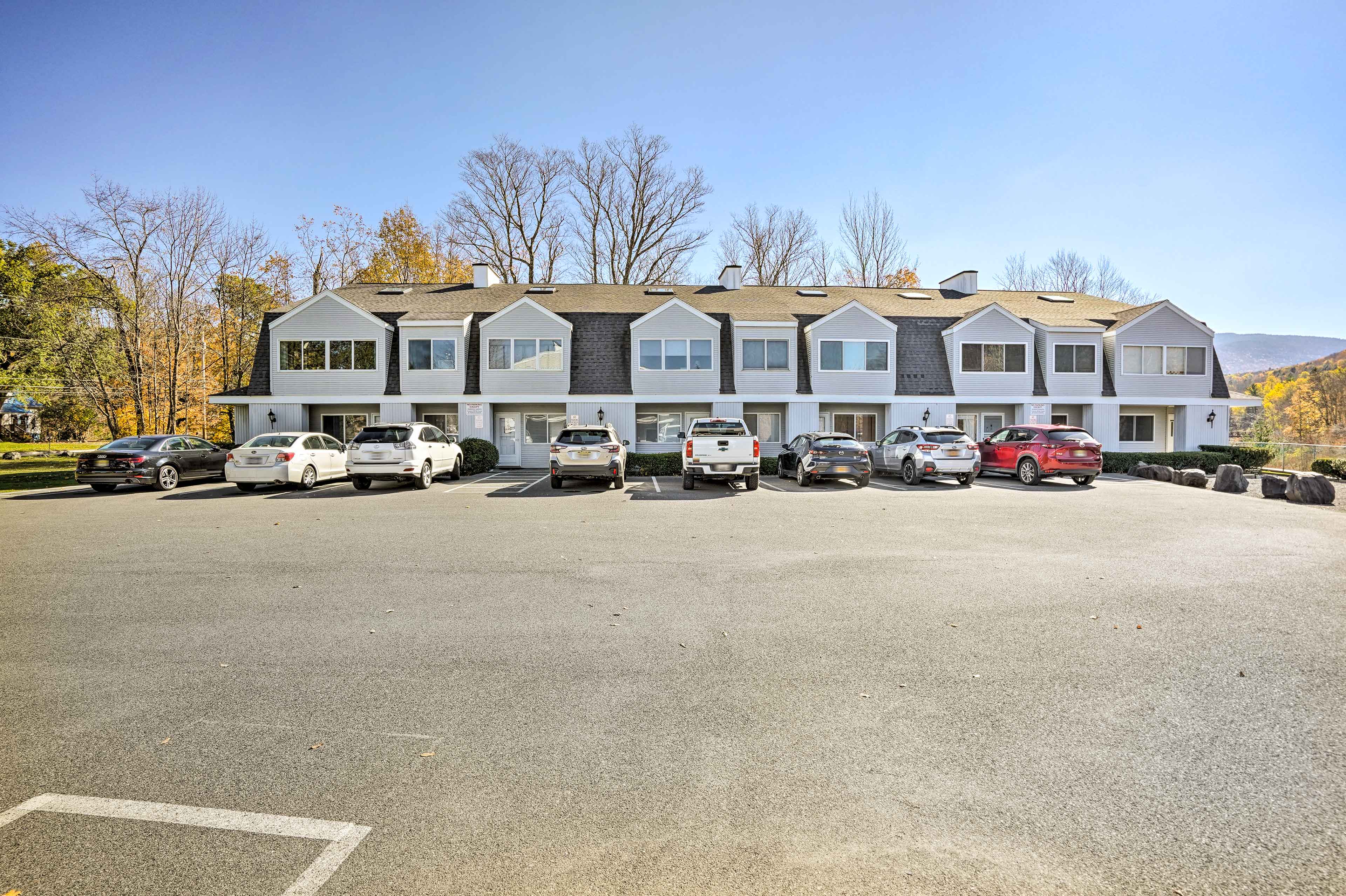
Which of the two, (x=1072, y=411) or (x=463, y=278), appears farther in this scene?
(x=463, y=278)

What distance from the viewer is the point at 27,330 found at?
35.7 meters

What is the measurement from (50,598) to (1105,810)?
8.99m

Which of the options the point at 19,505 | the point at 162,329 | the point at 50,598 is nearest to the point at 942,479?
the point at 50,598

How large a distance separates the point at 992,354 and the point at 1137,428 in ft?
25.6

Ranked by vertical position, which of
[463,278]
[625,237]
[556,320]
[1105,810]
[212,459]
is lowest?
[1105,810]

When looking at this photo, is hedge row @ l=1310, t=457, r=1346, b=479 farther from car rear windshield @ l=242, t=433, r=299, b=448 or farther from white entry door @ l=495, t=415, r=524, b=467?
car rear windshield @ l=242, t=433, r=299, b=448

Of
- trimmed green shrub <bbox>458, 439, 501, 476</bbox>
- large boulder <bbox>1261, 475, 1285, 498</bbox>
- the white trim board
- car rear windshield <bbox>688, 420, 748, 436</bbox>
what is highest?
the white trim board

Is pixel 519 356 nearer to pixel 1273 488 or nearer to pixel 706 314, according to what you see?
pixel 706 314

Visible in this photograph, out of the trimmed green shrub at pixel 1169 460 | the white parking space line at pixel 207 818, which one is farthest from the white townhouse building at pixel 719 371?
the white parking space line at pixel 207 818

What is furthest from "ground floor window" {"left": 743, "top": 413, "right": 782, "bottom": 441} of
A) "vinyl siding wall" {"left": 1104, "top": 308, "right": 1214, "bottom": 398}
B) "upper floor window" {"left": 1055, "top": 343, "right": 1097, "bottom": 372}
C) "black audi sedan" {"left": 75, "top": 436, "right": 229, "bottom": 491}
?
"black audi sedan" {"left": 75, "top": 436, "right": 229, "bottom": 491}

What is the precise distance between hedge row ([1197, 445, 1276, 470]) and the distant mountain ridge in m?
172

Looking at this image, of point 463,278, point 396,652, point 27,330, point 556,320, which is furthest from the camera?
point 463,278

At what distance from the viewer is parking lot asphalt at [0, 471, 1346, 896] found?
269 centimetres

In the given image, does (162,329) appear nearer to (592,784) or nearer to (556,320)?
(556,320)
